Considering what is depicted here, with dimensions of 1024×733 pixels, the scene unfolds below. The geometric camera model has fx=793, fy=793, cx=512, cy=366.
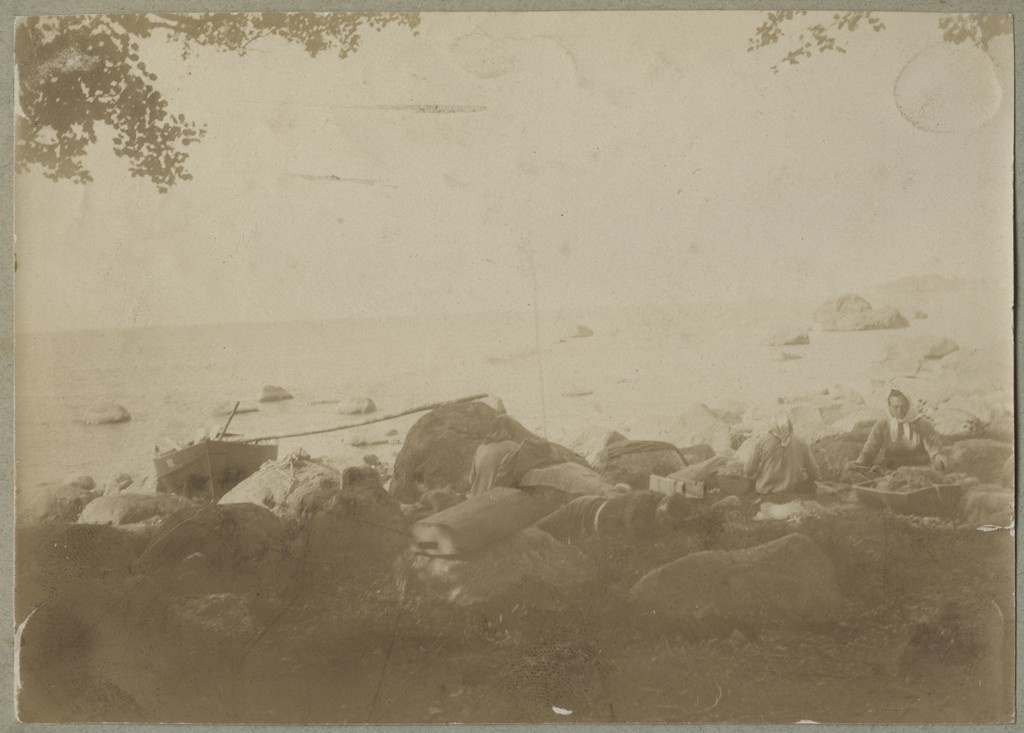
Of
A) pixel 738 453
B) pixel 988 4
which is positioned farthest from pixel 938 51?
pixel 738 453

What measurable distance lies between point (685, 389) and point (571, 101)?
1279mm

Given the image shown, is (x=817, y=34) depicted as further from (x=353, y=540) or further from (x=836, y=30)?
(x=353, y=540)

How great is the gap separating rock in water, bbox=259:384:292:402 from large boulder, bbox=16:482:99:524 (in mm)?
794

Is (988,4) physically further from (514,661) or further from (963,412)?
(514,661)

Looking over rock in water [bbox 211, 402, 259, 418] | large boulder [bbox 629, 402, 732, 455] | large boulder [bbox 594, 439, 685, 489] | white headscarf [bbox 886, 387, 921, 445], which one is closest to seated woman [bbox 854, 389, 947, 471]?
white headscarf [bbox 886, 387, 921, 445]

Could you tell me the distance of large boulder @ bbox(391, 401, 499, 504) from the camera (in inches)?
127

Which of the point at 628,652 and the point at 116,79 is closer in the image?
the point at 628,652

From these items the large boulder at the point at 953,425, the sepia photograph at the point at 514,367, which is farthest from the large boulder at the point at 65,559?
the large boulder at the point at 953,425

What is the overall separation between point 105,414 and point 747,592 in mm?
2727

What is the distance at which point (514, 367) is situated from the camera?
3.27 m

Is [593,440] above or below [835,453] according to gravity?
above

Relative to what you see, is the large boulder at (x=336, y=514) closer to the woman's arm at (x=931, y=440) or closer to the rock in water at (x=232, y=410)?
the rock in water at (x=232, y=410)

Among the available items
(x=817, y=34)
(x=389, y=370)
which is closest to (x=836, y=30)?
(x=817, y=34)

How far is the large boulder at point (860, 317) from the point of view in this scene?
3.25 metres
